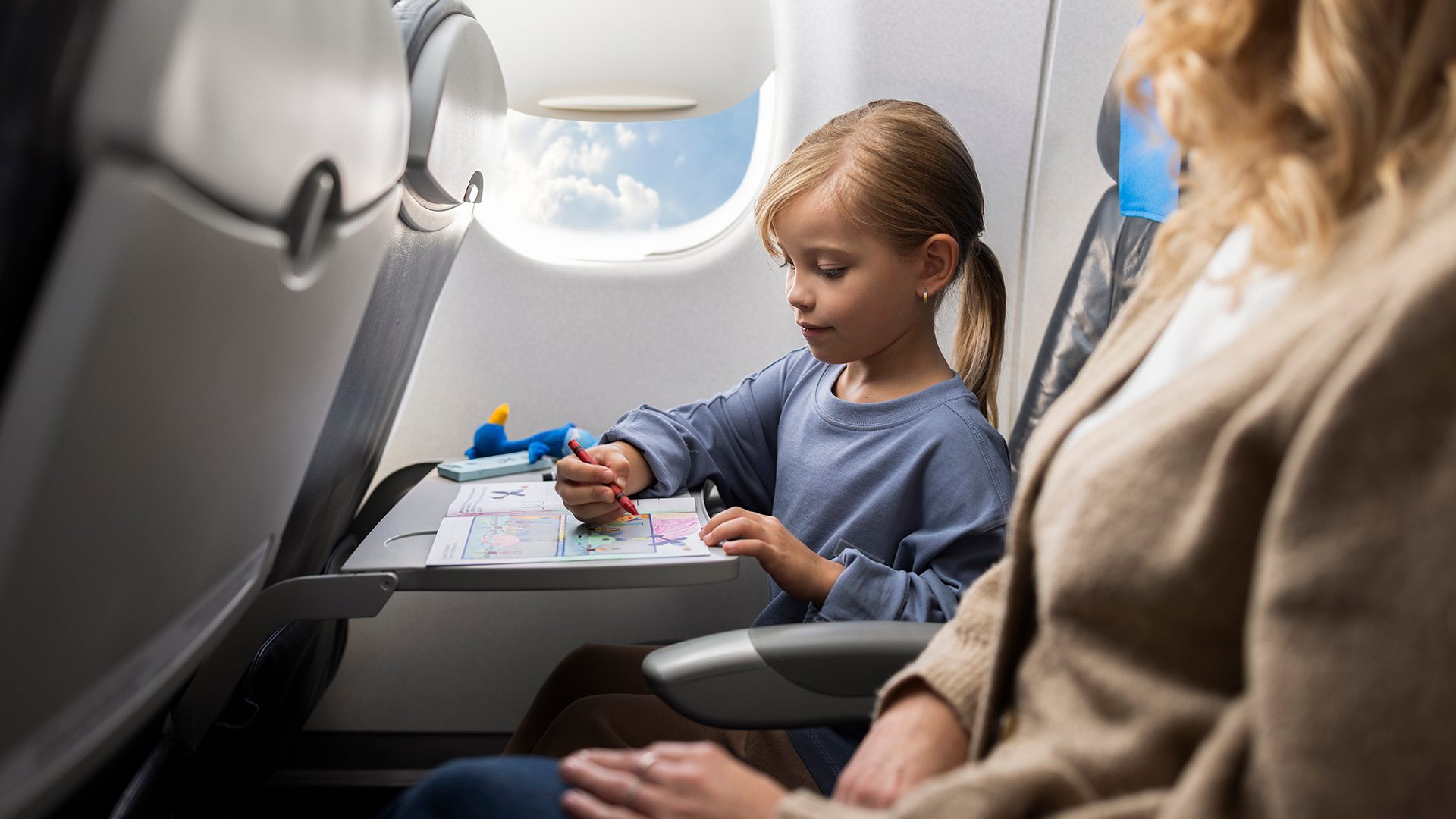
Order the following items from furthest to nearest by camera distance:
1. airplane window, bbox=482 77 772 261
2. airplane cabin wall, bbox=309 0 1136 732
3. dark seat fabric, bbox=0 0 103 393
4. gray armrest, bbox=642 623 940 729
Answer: airplane window, bbox=482 77 772 261
airplane cabin wall, bbox=309 0 1136 732
gray armrest, bbox=642 623 940 729
dark seat fabric, bbox=0 0 103 393

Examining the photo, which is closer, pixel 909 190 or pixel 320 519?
pixel 320 519

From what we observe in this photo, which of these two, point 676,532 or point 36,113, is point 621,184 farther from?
point 36,113

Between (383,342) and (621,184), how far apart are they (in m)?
1.02

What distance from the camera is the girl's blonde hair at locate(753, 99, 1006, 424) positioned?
1291mm

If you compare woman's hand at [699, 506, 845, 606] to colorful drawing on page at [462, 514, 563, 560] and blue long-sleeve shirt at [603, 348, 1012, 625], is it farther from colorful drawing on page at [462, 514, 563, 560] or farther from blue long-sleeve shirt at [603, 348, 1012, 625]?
colorful drawing on page at [462, 514, 563, 560]

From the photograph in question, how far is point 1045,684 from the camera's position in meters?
0.61

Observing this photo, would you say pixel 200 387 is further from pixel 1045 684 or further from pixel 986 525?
pixel 986 525

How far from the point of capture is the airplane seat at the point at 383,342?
896 mm

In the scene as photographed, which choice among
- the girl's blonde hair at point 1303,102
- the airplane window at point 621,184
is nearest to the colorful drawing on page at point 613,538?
the girl's blonde hair at point 1303,102

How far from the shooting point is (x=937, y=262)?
4.36 ft

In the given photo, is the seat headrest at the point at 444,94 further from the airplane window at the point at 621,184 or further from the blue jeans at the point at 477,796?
the airplane window at the point at 621,184

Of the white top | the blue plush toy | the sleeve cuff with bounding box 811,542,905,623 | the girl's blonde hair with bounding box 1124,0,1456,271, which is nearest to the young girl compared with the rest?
the sleeve cuff with bounding box 811,542,905,623

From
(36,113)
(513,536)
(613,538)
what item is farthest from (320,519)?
(36,113)

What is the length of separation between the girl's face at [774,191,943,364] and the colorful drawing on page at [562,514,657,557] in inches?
12.8
